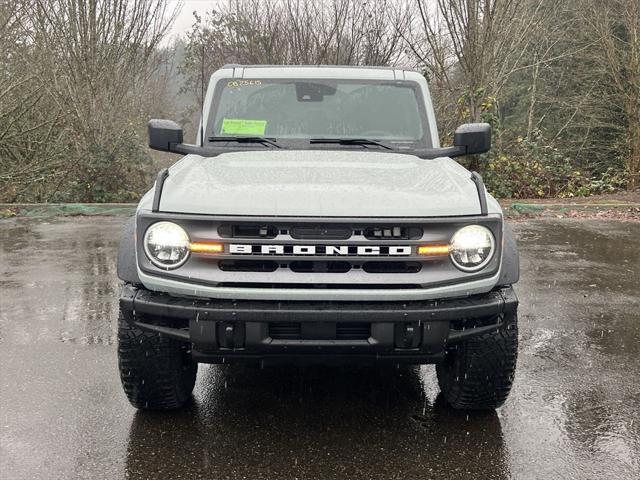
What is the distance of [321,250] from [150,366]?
1056 mm

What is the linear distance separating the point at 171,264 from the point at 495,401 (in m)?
1.77

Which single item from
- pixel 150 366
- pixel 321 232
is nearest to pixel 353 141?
pixel 321 232

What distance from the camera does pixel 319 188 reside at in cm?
292

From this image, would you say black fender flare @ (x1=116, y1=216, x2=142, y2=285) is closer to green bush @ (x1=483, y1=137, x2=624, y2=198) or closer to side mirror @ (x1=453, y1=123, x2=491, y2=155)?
side mirror @ (x1=453, y1=123, x2=491, y2=155)

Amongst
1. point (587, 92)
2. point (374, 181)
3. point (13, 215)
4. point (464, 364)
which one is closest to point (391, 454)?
point (464, 364)

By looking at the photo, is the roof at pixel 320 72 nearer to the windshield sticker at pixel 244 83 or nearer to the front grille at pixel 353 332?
the windshield sticker at pixel 244 83

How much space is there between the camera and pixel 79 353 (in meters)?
4.28

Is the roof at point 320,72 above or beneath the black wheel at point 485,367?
above

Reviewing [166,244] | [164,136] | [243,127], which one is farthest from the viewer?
[243,127]

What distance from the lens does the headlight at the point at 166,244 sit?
2.84 meters

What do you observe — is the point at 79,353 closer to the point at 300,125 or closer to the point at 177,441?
the point at 177,441

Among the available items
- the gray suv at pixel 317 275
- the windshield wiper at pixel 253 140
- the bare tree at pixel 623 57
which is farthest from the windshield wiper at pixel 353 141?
the bare tree at pixel 623 57

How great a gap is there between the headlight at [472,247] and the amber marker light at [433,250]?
0.11ft

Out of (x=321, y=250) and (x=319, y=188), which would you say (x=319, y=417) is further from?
(x=319, y=188)
